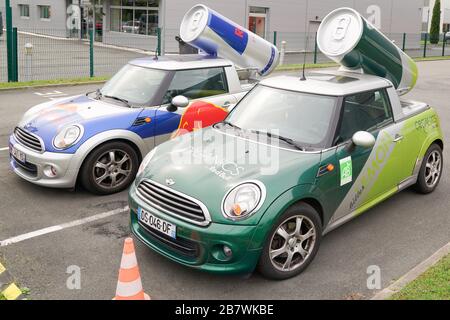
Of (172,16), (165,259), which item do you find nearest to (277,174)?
(165,259)

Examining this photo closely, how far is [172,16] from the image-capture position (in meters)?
27.2

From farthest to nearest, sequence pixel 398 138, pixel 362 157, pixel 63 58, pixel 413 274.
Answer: pixel 63 58 < pixel 398 138 < pixel 362 157 < pixel 413 274

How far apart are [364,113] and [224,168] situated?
1.78m

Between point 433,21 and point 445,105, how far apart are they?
151 ft

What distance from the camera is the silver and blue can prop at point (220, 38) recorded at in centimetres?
811

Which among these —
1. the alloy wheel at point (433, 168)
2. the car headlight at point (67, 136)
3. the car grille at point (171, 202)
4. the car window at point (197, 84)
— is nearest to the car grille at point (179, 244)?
the car grille at point (171, 202)

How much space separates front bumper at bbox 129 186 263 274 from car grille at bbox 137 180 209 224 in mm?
59

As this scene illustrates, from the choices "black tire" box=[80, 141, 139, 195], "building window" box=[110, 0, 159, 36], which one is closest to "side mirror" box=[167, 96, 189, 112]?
"black tire" box=[80, 141, 139, 195]

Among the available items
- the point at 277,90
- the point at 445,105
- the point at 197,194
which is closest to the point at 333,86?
the point at 277,90

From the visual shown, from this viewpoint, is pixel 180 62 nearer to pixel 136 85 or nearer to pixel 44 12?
pixel 136 85

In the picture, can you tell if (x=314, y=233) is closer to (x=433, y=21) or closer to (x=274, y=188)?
(x=274, y=188)

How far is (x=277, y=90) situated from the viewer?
530cm

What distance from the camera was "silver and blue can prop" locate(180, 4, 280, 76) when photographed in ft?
26.6

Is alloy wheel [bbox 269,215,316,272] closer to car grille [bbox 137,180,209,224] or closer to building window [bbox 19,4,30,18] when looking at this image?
car grille [bbox 137,180,209,224]
